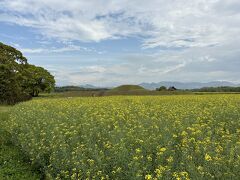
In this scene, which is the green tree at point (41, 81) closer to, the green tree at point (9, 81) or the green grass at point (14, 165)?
the green tree at point (9, 81)

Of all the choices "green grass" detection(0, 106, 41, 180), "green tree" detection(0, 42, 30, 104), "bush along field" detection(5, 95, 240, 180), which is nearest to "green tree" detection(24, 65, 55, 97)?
"green tree" detection(0, 42, 30, 104)

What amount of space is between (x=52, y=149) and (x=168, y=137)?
3.95 metres

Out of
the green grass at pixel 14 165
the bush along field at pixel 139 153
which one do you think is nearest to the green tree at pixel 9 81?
the green grass at pixel 14 165

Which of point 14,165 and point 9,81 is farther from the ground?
point 9,81

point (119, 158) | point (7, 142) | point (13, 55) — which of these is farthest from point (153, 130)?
point (13, 55)

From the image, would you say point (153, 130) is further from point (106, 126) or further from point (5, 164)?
point (5, 164)

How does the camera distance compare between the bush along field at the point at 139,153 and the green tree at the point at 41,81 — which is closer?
the bush along field at the point at 139,153

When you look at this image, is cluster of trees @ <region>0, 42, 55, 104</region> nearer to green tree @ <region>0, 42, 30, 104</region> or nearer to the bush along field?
green tree @ <region>0, 42, 30, 104</region>

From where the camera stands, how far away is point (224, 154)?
8.55m

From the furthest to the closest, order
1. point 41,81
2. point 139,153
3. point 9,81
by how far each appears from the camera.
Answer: point 41,81 → point 9,81 → point 139,153

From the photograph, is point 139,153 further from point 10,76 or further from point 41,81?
point 41,81

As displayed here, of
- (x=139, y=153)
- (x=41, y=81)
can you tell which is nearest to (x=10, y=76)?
(x=41, y=81)

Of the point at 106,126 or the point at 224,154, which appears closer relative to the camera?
the point at 224,154

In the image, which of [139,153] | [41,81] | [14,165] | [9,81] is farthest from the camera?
[41,81]
